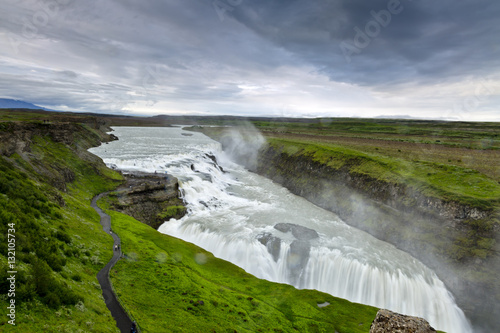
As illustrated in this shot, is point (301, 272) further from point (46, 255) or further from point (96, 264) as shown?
point (46, 255)

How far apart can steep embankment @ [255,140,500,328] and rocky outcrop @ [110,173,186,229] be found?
3191 cm

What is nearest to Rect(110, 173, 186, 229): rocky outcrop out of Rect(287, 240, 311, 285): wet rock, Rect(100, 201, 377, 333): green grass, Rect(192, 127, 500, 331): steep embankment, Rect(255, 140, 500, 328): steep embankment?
Rect(100, 201, 377, 333): green grass


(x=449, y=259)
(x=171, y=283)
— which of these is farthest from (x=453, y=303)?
(x=171, y=283)

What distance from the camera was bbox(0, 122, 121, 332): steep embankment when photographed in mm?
13229

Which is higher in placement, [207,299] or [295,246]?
[207,299]

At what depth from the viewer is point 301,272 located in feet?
113

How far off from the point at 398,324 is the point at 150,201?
44351 mm

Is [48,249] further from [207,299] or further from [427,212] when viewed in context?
[427,212]

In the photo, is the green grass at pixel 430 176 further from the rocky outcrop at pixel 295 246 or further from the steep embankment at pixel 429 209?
the rocky outcrop at pixel 295 246

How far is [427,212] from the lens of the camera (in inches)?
1574

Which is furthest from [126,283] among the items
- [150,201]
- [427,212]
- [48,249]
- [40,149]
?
[427,212]

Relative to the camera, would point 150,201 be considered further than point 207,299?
Yes

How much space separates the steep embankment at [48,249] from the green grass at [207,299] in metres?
2.75

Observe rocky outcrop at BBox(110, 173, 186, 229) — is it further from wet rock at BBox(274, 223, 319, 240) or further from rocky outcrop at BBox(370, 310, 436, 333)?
rocky outcrop at BBox(370, 310, 436, 333)
